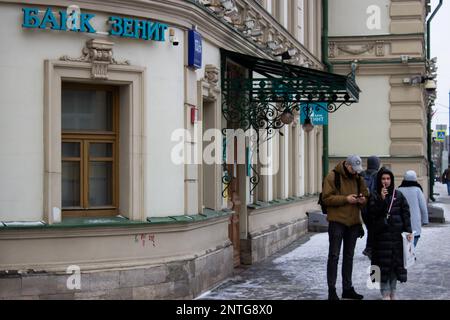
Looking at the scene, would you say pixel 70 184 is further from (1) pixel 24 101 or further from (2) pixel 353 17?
(2) pixel 353 17

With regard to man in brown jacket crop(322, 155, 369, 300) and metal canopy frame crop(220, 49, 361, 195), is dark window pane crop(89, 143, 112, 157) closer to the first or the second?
man in brown jacket crop(322, 155, 369, 300)

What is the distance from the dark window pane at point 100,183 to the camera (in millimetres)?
9953

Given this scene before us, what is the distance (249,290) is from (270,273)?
186cm

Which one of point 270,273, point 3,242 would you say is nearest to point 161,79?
point 3,242

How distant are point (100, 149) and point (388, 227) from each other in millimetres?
3542

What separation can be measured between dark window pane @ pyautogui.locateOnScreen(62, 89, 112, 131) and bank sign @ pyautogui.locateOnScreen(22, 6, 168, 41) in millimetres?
821

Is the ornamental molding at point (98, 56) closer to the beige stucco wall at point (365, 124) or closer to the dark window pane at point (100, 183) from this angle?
the dark window pane at point (100, 183)

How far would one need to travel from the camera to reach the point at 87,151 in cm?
986

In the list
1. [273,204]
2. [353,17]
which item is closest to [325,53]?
[353,17]

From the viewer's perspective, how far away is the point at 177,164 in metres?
10.4

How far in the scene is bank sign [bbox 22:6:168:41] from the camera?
29.5 feet

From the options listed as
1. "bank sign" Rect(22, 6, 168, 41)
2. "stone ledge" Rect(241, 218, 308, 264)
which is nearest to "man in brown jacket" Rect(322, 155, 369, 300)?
"bank sign" Rect(22, 6, 168, 41)

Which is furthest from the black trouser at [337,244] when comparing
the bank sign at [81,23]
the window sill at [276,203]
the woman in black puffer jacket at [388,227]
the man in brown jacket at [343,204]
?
the window sill at [276,203]
